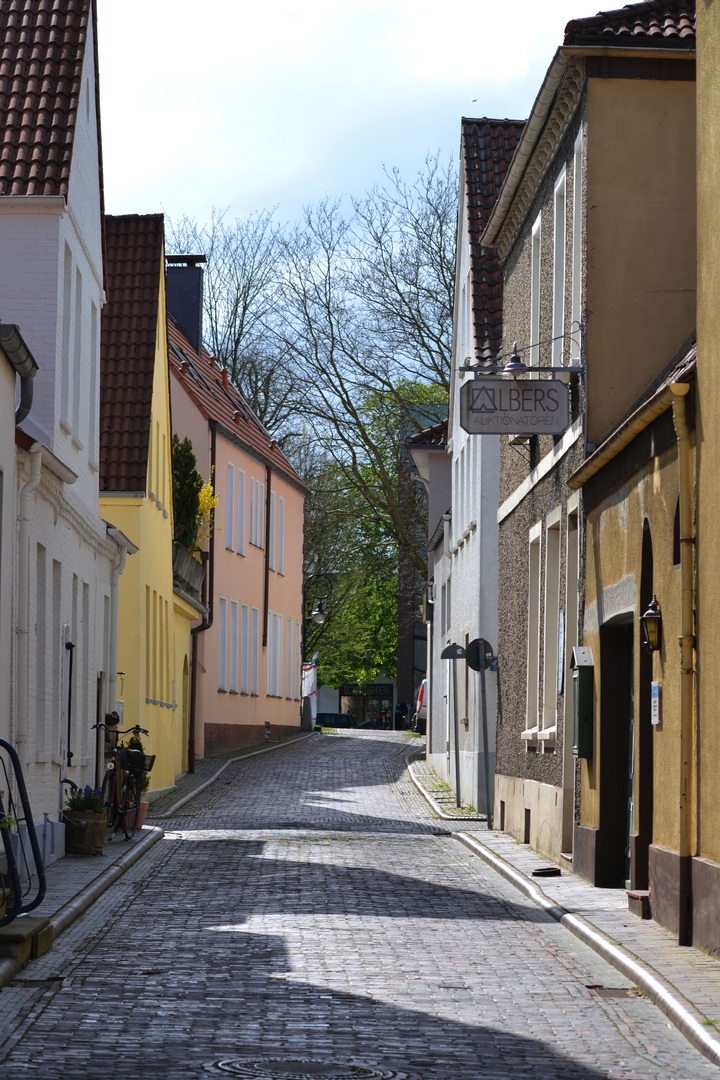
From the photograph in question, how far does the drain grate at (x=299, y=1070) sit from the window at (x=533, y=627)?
1284cm

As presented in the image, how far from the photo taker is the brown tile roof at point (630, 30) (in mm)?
16672

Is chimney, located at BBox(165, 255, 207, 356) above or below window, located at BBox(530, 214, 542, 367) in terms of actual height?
above

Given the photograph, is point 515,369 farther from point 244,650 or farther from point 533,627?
point 244,650

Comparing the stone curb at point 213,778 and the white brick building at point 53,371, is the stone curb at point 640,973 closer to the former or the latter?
the white brick building at point 53,371

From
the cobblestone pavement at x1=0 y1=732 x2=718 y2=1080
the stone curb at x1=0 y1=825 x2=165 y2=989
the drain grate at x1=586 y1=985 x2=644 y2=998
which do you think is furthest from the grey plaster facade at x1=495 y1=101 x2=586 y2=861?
the drain grate at x1=586 y1=985 x2=644 y2=998

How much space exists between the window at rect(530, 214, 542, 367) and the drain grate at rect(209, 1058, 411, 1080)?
44.9 ft

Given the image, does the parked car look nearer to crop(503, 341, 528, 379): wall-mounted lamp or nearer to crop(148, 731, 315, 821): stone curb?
crop(148, 731, 315, 821): stone curb

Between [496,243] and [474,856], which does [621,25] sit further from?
[474,856]

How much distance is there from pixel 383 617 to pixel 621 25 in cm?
5724

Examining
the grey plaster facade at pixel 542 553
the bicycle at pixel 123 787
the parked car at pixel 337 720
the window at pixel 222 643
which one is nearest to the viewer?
the grey plaster facade at pixel 542 553

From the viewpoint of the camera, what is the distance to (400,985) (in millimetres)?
9820

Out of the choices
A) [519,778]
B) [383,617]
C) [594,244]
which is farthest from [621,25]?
[383,617]

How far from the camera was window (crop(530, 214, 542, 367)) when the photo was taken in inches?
808

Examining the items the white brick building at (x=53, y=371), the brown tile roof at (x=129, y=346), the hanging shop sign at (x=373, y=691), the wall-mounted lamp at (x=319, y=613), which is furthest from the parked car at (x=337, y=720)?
the white brick building at (x=53, y=371)
